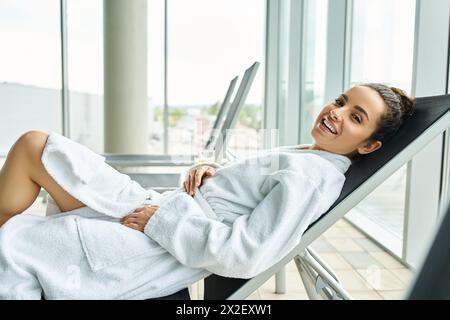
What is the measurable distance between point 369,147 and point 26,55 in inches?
149

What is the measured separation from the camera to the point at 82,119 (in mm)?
4574

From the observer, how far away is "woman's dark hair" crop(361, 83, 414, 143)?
1.09m

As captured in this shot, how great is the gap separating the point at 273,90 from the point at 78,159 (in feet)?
12.7

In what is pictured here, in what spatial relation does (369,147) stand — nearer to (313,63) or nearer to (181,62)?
(313,63)

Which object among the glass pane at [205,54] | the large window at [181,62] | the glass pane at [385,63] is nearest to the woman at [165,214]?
the glass pane at [385,63]

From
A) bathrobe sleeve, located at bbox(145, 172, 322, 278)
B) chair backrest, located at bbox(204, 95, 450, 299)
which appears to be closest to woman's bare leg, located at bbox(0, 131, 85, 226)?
bathrobe sleeve, located at bbox(145, 172, 322, 278)

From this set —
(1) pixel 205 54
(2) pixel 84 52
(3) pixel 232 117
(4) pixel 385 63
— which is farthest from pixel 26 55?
(4) pixel 385 63

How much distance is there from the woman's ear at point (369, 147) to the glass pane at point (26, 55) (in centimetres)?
342

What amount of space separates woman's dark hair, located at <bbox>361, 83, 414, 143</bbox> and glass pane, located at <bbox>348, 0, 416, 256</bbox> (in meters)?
1.18

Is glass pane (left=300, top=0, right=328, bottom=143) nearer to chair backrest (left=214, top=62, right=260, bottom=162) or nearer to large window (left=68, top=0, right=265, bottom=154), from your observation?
large window (left=68, top=0, right=265, bottom=154)
